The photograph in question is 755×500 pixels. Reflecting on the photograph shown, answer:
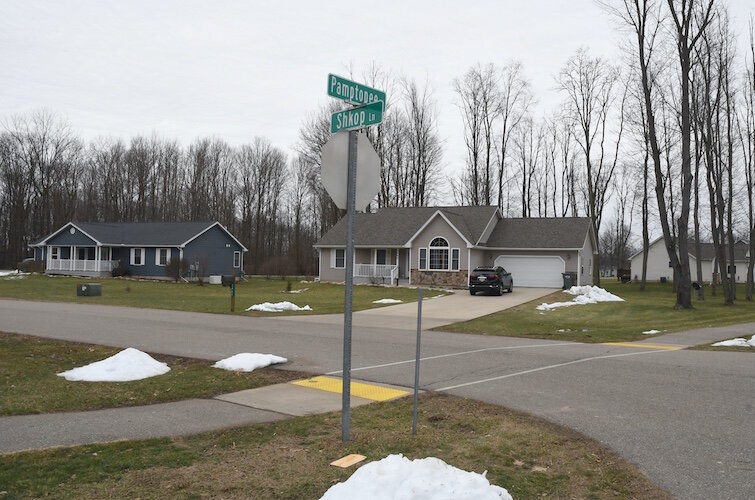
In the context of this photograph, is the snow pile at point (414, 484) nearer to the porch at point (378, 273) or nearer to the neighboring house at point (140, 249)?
the porch at point (378, 273)

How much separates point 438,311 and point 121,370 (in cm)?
1729

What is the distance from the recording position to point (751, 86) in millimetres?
36312

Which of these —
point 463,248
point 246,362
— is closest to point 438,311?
point 463,248

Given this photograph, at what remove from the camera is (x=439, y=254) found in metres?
40.1

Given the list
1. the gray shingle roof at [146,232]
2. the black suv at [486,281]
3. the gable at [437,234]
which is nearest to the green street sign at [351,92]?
the black suv at [486,281]

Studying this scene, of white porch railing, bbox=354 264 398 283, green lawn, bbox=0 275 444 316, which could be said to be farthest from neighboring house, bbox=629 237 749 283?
green lawn, bbox=0 275 444 316

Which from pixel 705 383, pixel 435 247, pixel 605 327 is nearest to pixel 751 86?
pixel 435 247

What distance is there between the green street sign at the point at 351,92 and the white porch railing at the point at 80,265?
163 feet

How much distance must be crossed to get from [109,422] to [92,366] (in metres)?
3.50

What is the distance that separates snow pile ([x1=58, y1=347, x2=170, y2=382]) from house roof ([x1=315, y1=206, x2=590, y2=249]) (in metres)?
30.4

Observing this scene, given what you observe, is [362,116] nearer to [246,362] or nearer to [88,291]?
[246,362]

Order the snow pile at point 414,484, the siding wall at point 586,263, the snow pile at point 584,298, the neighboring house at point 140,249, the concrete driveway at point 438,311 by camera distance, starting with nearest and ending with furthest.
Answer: the snow pile at point 414,484 → the concrete driveway at point 438,311 → the snow pile at point 584,298 → the siding wall at point 586,263 → the neighboring house at point 140,249

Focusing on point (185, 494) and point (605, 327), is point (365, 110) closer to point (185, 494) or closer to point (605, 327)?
point (185, 494)

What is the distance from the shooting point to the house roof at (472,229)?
40312 millimetres
